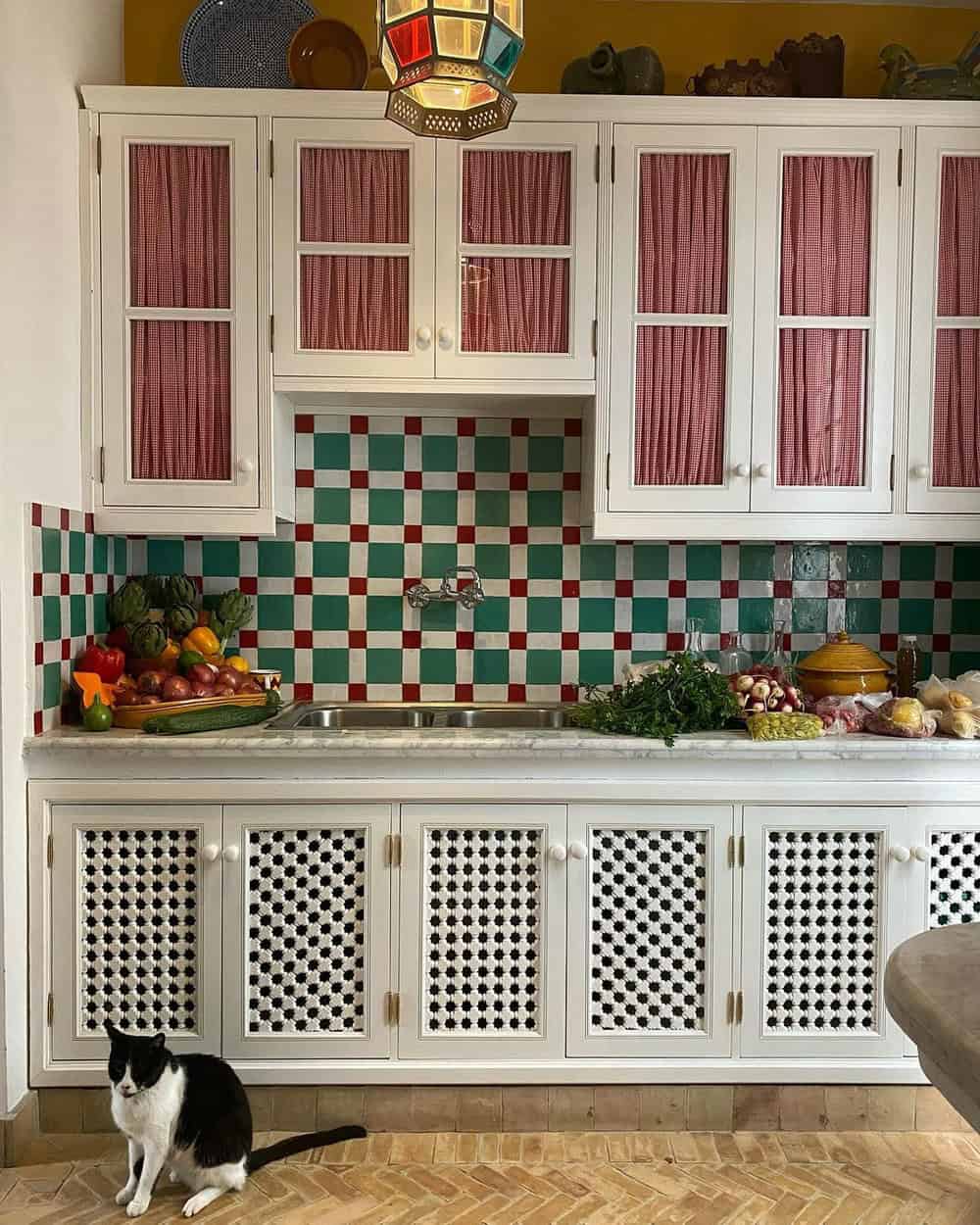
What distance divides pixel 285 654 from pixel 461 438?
850 millimetres

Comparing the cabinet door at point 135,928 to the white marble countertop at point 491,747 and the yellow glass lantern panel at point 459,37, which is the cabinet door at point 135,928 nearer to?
the white marble countertop at point 491,747

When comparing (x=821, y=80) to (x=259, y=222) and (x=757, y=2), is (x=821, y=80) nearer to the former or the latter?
(x=757, y=2)

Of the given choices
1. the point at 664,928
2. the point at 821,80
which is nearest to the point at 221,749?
the point at 664,928

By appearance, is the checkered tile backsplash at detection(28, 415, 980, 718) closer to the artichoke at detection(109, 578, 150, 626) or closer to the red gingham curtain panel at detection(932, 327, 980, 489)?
the artichoke at detection(109, 578, 150, 626)

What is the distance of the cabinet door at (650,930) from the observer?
7.98 ft

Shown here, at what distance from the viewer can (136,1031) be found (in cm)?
243

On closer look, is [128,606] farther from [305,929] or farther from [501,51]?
[501,51]

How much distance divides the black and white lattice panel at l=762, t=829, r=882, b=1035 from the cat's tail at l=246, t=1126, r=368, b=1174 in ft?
3.39

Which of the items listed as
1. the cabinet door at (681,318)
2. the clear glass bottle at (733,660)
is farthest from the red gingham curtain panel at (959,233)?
the clear glass bottle at (733,660)

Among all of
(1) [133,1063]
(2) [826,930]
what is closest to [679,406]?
(2) [826,930]

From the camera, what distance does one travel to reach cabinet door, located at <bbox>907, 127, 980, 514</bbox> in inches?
103

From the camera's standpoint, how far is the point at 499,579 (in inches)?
121

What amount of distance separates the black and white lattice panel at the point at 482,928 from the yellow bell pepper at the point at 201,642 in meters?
0.88

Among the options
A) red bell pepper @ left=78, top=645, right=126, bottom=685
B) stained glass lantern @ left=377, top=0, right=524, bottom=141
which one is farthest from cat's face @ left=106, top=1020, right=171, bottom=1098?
stained glass lantern @ left=377, top=0, right=524, bottom=141
